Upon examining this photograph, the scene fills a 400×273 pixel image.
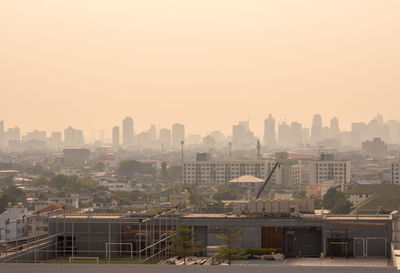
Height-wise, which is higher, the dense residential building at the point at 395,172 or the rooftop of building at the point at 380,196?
the dense residential building at the point at 395,172

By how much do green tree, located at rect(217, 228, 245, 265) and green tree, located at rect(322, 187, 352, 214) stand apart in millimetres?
49372

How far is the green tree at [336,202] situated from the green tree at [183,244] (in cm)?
5003

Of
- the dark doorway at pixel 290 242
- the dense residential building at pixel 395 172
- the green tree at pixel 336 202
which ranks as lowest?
the green tree at pixel 336 202

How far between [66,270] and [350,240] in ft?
22.4

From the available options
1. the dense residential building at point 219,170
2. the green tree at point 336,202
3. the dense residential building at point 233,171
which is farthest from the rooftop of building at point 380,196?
the dense residential building at point 219,170

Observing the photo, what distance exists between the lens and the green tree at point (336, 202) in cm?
6554

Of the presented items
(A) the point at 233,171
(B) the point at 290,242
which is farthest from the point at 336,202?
(B) the point at 290,242

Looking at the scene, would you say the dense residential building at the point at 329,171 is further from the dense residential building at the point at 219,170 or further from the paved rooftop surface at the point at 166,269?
the paved rooftop surface at the point at 166,269

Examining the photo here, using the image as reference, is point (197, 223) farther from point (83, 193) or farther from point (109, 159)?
point (109, 159)

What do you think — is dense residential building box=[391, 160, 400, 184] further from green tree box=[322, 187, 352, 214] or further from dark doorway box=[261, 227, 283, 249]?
dark doorway box=[261, 227, 283, 249]

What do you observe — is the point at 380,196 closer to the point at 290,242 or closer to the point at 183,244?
the point at 290,242

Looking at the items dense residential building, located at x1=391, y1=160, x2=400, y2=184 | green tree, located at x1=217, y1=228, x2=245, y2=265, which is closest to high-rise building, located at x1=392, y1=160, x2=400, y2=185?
dense residential building, located at x1=391, y1=160, x2=400, y2=184

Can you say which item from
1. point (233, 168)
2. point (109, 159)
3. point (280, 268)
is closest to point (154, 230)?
point (280, 268)

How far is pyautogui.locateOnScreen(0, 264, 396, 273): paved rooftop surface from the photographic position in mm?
10539
